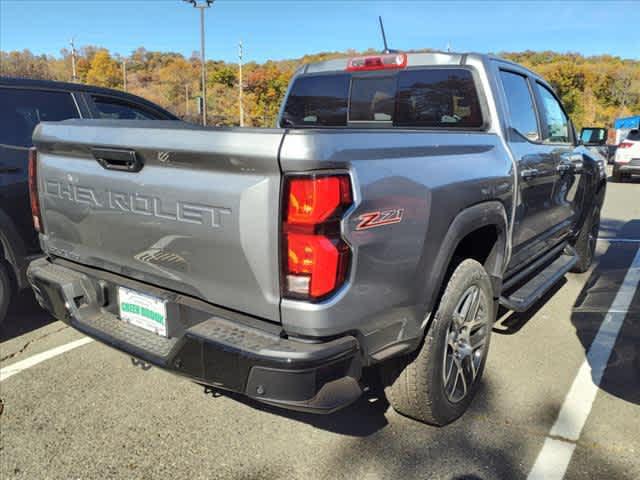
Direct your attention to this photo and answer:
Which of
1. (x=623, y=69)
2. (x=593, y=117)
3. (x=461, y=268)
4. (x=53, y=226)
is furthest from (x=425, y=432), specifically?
(x=623, y=69)

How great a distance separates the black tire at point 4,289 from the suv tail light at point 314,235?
115 inches

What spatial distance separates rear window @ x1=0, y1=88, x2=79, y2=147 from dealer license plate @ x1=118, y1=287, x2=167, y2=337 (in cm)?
220

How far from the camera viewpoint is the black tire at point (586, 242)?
5.24 m

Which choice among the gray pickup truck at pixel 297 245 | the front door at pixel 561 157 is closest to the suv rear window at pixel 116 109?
the gray pickup truck at pixel 297 245

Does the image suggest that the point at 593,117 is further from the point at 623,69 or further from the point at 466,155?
the point at 466,155

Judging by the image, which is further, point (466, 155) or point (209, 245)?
point (466, 155)

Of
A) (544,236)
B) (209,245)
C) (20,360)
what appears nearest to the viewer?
(209,245)

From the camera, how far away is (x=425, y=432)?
2625 millimetres

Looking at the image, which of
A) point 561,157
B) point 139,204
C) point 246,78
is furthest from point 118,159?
point 246,78

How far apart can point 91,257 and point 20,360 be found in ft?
4.79

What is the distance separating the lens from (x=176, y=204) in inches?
78.6

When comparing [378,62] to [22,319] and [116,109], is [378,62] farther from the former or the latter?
[22,319]

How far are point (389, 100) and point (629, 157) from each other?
13.9 m

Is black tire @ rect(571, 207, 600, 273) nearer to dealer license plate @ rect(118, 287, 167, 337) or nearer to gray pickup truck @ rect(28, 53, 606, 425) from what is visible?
gray pickup truck @ rect(28, 53, 606, 425)
